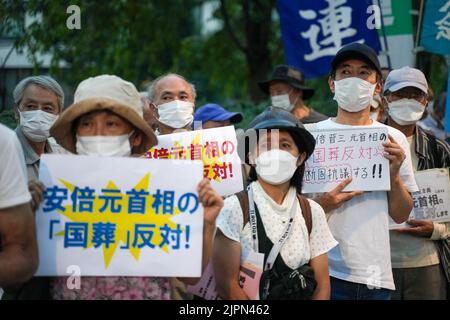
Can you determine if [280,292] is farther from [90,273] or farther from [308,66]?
[308,66]

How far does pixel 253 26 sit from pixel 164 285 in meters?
9.78

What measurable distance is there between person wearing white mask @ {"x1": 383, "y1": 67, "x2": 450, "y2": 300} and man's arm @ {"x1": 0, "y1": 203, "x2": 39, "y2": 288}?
248 centimetres

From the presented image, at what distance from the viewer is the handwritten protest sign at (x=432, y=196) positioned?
15.8 feet

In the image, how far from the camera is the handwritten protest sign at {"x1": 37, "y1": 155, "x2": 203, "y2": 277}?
10.7ft

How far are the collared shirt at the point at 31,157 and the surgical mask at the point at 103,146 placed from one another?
28.0 inches

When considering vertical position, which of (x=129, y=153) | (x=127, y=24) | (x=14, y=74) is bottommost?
(x=129, y=153)

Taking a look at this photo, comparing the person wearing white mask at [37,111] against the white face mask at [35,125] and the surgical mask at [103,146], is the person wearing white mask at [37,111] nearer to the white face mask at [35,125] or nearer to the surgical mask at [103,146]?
the white face mask at [35,125]

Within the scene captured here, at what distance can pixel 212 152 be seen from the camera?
4.56 meters

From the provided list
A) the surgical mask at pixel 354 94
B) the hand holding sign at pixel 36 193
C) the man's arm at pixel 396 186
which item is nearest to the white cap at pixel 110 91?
the hand holding sign at pixel 36 193

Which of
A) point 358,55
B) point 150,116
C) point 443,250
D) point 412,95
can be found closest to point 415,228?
point 443,250

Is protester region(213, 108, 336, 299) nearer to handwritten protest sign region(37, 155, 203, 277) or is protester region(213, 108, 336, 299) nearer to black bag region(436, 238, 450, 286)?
handwritten protest sign region(37, 155, 203, 277)

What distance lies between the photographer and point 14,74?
7.09m

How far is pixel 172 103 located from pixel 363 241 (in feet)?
5.97

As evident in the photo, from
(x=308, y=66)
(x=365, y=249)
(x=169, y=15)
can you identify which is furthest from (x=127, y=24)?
(x=365, y=249)
